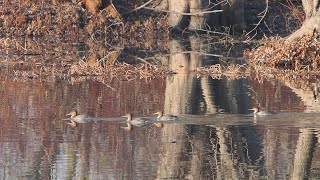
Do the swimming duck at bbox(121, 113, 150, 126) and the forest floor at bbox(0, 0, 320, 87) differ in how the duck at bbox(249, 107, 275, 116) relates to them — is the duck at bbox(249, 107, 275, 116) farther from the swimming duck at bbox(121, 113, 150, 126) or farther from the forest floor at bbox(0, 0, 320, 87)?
the forest floor at bbox(0, 0, 320, 87)

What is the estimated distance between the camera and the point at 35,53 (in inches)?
1065

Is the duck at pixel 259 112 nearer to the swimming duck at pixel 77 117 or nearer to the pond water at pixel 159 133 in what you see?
the pond water at pixel 159 133

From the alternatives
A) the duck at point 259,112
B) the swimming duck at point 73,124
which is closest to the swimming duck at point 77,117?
the swimming duck at point 73,124

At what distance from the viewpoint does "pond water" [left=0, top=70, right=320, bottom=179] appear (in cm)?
1104

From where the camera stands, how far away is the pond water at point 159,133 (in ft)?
36.2

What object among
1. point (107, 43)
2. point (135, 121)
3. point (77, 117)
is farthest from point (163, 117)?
point (107, 43)

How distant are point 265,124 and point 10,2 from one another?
25.0 m

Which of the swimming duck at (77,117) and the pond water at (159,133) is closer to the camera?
the pond water at (159,133)

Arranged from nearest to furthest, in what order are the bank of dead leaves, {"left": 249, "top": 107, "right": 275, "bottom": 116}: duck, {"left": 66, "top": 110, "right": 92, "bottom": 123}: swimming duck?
{"left": 66, "top": 110, "right": 92, "bottom": 123}: swimming duck → {"left": 249, "top": 107, "right": 275, "bottom": 116}: duck → the bank of dead leaves

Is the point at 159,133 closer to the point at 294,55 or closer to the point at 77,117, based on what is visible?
the point at 77,117

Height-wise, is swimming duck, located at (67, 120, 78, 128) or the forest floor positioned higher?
the forest floor

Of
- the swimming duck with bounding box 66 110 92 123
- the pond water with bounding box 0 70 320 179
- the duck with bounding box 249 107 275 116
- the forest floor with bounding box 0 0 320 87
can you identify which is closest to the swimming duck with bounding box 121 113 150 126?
the pond water with bounding box 0 70 320 179

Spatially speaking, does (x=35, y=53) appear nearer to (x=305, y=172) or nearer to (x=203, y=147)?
(x=203, y=147)

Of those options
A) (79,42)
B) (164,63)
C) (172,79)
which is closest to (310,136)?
(172,79)
